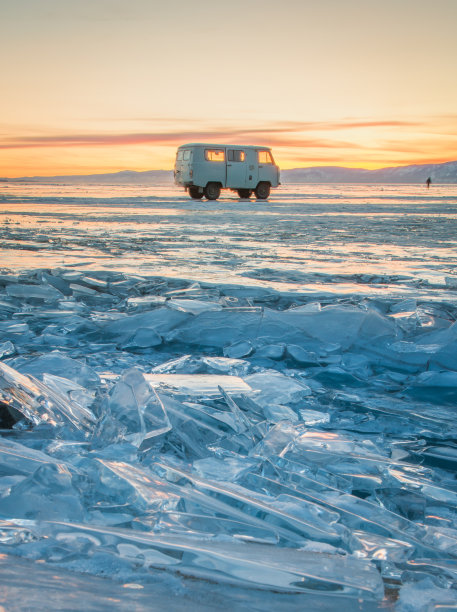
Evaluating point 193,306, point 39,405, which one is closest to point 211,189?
point 193,306

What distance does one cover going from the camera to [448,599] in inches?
43.8

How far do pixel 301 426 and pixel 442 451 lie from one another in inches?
20.5

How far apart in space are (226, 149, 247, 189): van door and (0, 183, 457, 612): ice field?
17102 millimetres

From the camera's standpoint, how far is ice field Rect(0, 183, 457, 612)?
111cm

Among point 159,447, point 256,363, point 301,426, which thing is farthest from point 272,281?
point 159,447

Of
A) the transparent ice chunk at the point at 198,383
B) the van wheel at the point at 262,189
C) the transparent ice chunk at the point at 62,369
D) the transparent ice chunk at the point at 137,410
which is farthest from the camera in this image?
the van wheel at the point at 262,189

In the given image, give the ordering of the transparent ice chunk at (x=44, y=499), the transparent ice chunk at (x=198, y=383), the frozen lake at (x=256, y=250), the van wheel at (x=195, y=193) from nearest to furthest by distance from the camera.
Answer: the transparent ice chunk at (x=44, y=499) → the transparent ice chunk at (x=198, y=383) → the frozen lake at (x=256, y=250) → the van wheel at (x=195, y=193)

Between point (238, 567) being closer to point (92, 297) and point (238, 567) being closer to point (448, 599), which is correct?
point (448, 599)

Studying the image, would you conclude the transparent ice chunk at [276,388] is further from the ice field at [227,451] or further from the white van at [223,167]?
the white van at [223,167]

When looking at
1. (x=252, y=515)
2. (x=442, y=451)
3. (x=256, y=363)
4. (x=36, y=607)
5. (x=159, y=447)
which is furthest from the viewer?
(x=256, y=363)

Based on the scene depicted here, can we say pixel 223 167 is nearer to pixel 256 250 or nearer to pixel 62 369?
pixel 256 250

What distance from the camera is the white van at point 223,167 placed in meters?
20.9

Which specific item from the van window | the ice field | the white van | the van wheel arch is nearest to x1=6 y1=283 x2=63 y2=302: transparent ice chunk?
the ice field

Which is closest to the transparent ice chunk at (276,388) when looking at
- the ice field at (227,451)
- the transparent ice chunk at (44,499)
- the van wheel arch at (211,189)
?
the ice field at (227,451)
